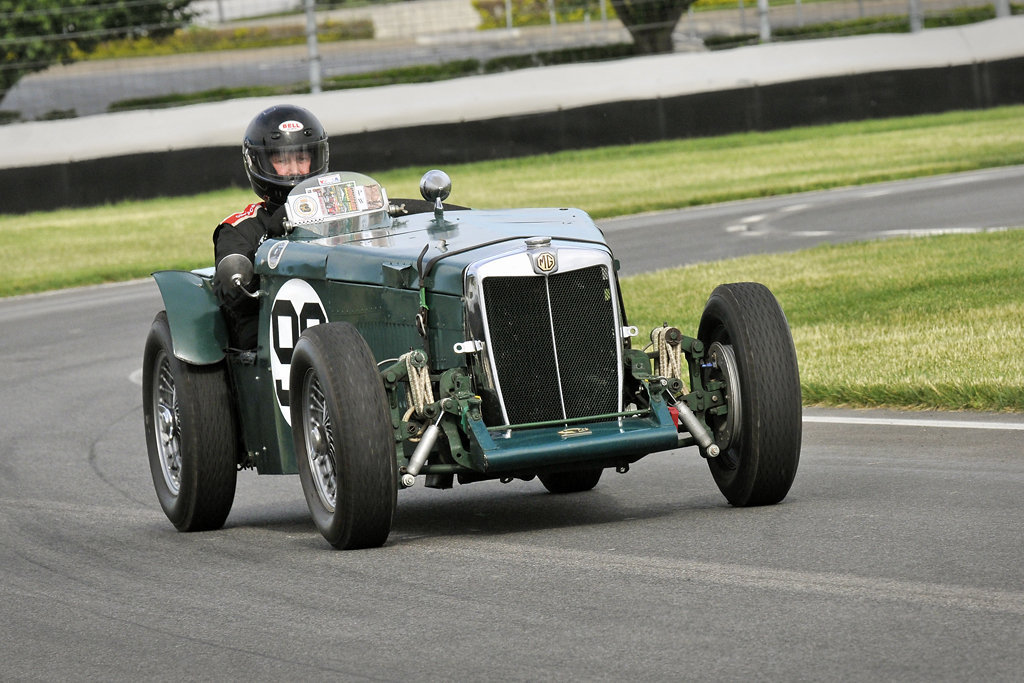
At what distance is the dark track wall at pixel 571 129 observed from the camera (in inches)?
987

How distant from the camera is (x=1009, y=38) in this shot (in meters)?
26.2

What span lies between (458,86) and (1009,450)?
64.9 feet

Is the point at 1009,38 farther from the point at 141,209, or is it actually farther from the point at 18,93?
the point at 18,93

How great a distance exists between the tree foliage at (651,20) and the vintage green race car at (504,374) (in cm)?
2146

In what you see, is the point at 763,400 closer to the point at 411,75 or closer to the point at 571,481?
the point at 571,481

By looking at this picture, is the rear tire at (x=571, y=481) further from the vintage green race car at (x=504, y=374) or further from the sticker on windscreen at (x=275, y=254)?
the sticker on windscreen at (x=275, y=254)

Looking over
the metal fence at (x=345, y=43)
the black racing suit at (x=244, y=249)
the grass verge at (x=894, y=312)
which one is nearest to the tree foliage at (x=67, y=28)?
the metal fence at (x=345, y=43)

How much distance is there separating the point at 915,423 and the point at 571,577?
3.37 meters

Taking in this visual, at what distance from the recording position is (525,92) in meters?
25.8

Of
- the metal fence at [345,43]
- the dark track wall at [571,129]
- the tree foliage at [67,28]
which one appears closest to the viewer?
A: the dark track wall at [571,129]

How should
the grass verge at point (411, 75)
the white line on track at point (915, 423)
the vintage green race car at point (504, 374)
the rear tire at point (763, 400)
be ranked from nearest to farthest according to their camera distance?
1. the vintage green race car at point (504, 374)
2. the rear tire at point (763, 400)
3. the white line on track at point (915, 423)
4. the grass verge at point (411, 75)

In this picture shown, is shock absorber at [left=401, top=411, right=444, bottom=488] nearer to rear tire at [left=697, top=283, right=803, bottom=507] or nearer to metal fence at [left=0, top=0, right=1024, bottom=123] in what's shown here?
rear tire at [left=697, top=283, right=803, bottom=507]

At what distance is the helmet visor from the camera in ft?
24.9

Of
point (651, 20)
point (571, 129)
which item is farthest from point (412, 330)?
point (651, 20)
